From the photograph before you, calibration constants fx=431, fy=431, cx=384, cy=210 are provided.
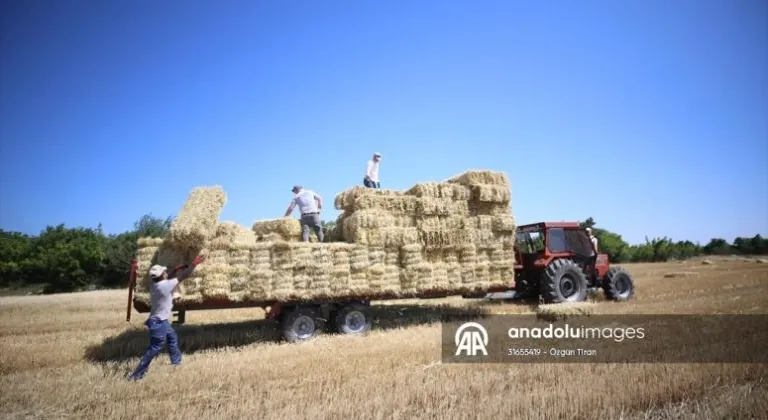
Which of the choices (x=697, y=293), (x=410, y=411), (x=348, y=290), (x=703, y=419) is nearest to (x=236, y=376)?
(x=410, y=411)

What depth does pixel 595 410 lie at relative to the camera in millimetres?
4355

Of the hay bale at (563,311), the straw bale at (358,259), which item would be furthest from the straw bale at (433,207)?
the hay bale at (563,311)

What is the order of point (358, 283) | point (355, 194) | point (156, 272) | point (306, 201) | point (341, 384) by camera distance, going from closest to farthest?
point (341, 384)
point (156, 272)
point (358, 283)
point (355, 194)
point (306, 201)

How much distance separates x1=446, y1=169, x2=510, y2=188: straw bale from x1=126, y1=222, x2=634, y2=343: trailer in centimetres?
225

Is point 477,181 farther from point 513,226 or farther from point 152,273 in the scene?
point 152,273

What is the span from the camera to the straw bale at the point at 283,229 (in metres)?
9.76

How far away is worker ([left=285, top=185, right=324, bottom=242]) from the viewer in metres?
9.80

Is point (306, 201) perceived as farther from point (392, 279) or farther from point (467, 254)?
point (467, 254)

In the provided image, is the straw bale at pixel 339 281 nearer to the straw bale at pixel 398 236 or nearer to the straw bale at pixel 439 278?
the straw bale at pixel 398 236

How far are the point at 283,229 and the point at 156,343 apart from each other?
384cm

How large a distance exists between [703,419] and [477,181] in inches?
284

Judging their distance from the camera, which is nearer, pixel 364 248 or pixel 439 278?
pixel 364 248

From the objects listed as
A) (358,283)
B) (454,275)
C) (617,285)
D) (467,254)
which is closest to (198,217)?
(358,283)

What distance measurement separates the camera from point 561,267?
38.7 ft
